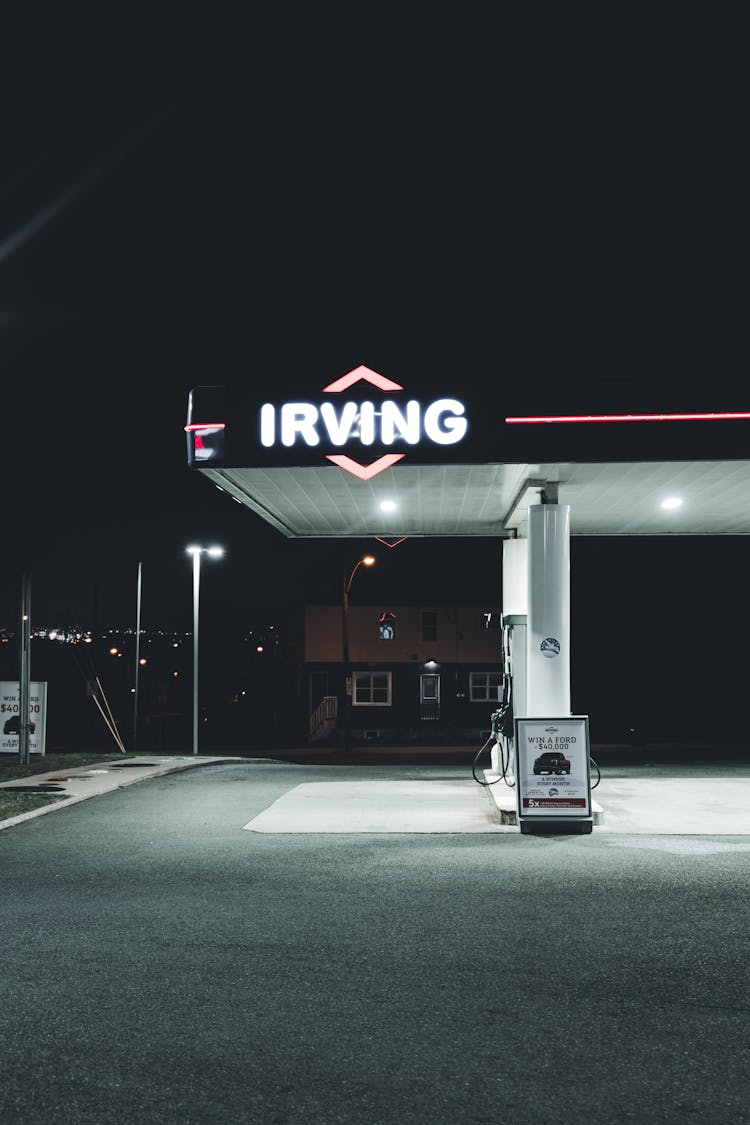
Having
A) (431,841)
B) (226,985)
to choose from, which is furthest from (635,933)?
(431,841)

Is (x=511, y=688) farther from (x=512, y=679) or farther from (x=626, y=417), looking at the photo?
(x=626, y=417)

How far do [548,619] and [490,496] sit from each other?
8.73ft

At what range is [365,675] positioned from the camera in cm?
4884

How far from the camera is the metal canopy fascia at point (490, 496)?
41.9ft

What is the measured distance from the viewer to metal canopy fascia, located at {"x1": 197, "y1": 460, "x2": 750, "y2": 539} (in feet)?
41.9

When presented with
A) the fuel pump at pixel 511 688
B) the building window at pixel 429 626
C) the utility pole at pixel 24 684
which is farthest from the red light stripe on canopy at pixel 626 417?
Result: the building window at pixel 429 626

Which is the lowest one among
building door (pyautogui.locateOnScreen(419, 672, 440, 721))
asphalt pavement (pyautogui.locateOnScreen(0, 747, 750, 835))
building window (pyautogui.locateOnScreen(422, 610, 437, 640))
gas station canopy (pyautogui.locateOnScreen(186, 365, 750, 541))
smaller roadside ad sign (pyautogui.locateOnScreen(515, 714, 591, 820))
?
building door (pyautogui.locateOnScreen(419, 672, 440, 721))

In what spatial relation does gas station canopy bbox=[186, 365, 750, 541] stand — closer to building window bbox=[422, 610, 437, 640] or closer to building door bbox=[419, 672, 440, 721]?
building door bbox=[419, 672, 440, 721]

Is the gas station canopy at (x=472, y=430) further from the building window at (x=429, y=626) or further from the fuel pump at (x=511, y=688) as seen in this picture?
the building window at (x=429, y=626)

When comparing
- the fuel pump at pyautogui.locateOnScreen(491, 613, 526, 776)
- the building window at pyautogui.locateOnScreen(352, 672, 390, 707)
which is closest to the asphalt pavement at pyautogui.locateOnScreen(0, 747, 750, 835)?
the fuel pump at pyautogui.locateOnScreen(491, 613, 526, 776)

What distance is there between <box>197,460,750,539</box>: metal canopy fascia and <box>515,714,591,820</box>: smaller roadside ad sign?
3.32m

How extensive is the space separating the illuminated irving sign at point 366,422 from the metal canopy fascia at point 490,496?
1.40 feet

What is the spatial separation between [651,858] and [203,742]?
129 ft

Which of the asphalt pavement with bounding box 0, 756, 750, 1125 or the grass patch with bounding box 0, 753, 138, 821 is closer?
the asphalt pavement with bounding box 0, 756, 750, 1125
